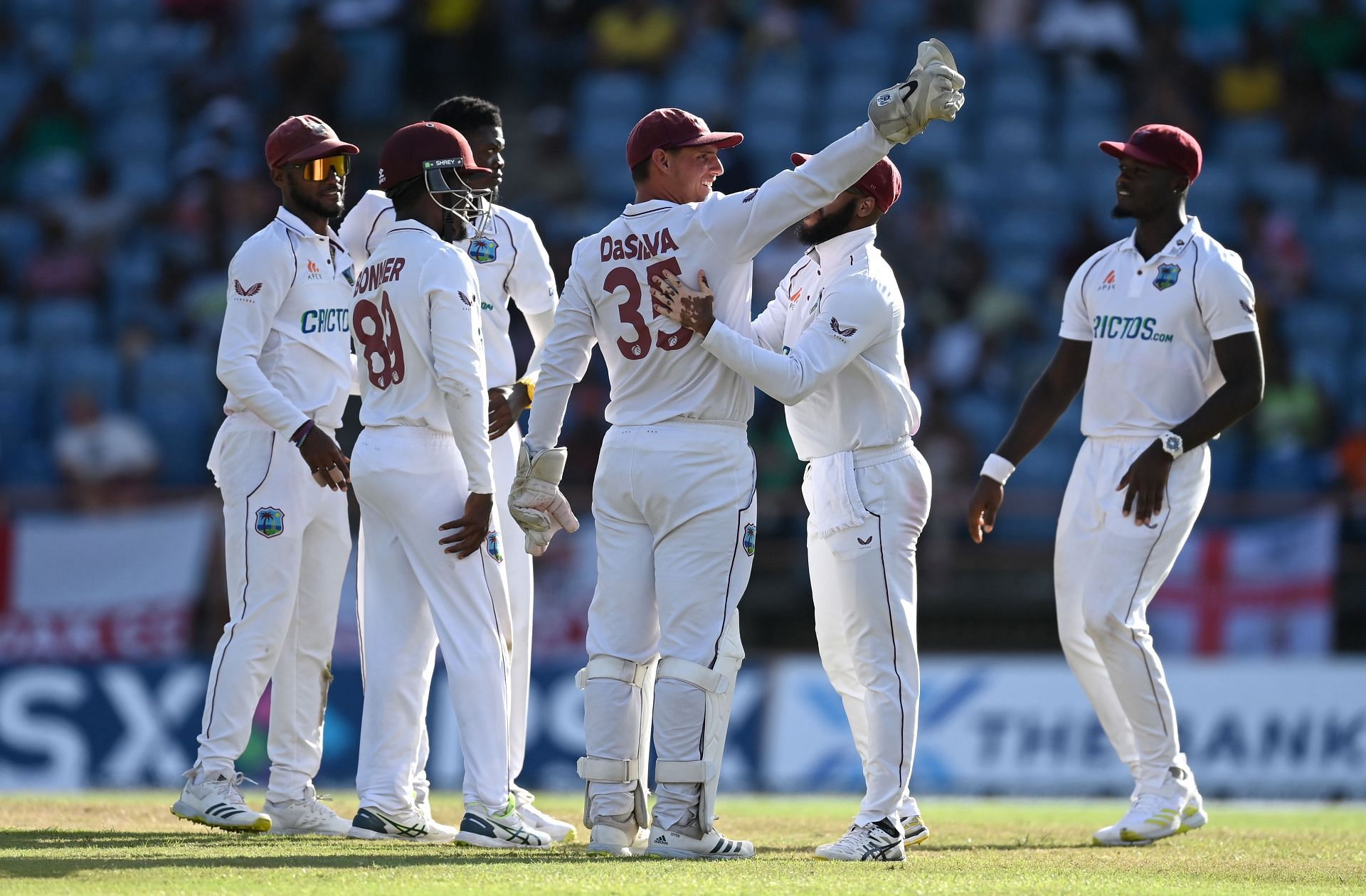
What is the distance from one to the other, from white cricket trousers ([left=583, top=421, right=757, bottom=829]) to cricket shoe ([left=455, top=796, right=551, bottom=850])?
11.3 inches

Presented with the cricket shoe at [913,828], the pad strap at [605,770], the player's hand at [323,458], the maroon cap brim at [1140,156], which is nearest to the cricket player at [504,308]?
the player's hand at [323,458]

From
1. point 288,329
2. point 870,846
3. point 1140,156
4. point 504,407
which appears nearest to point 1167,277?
point 1140,156

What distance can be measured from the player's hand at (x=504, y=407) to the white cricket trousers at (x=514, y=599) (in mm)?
61

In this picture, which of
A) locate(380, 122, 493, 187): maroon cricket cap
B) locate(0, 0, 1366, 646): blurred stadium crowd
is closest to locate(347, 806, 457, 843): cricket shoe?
locate(380, 122, 493, 187): maroon cricket cap

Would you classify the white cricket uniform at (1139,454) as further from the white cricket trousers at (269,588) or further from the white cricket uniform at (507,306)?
the white cricket trousers at (269,588)

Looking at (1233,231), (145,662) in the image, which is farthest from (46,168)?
(1233,231)

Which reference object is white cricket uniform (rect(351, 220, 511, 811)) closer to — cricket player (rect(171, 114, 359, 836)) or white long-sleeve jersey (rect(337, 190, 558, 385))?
cricket player (rect(171, 114, 359, 836))

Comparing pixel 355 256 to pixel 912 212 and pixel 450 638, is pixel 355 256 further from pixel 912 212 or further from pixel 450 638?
pixel 912 212

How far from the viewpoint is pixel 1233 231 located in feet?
57.2

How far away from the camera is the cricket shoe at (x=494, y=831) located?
274 inches

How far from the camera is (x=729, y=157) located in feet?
56.9

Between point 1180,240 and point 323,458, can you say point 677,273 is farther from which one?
point 1180,240

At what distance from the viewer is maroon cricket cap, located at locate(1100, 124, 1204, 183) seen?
25.8 feet

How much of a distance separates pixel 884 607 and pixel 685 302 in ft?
4.64
